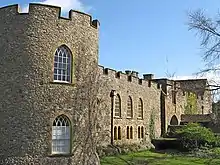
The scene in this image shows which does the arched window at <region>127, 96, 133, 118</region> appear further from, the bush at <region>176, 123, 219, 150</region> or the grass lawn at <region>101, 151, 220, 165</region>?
the grass lawn at <region>101, 151, 220, 165</region>

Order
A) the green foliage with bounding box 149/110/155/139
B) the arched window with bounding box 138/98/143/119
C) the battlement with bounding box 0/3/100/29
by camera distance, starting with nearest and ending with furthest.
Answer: the battlement with bounding box 0/3/100/29 → the arched window with bounding box 138/98/143/119 → the green foliage with bounding box 149/110/155/139

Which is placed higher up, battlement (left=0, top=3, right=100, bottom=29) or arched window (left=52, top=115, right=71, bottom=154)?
battlement (left=0, top=3, right=100, bottom=29)

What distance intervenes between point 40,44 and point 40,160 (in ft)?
19.4

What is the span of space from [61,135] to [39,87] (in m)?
2.74

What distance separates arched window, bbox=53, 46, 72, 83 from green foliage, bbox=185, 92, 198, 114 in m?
31.5

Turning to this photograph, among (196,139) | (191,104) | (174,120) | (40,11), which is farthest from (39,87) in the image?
(191,104)

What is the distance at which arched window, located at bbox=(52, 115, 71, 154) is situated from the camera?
734 inches

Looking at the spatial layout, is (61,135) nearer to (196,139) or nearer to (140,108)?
(140,108)

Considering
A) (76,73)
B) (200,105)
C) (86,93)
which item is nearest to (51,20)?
(76,73)

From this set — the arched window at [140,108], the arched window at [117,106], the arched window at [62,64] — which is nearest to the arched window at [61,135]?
the arched window at [62,64]

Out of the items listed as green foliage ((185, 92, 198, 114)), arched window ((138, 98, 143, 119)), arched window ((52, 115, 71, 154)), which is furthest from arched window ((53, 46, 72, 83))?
green foliage ((185, 92, 198, 114))

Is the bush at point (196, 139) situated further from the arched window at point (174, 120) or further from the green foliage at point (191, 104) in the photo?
the green foliage at point (191, 104)

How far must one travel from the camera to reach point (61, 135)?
18.8 m

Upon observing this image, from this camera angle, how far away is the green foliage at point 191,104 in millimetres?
48656
